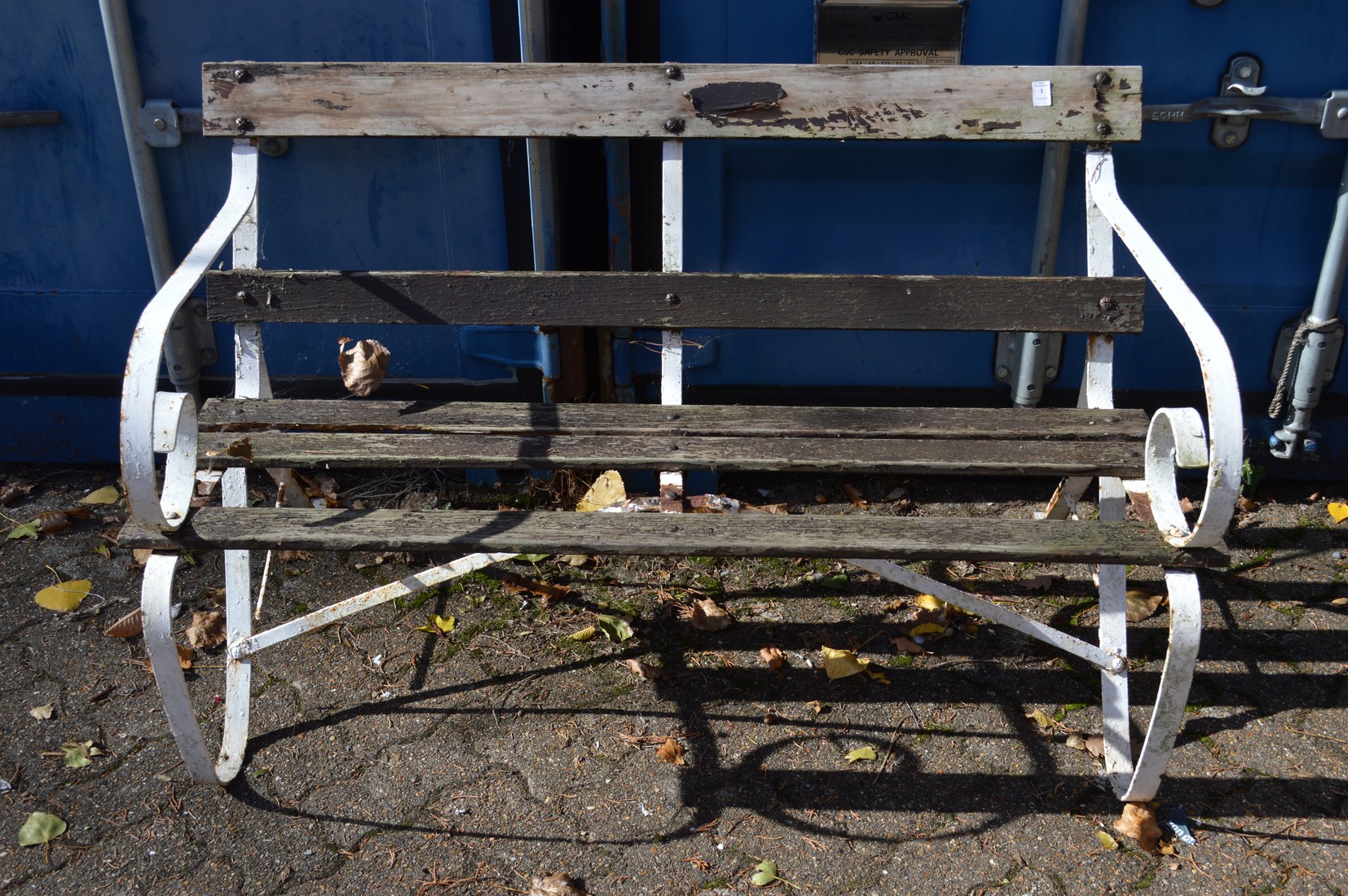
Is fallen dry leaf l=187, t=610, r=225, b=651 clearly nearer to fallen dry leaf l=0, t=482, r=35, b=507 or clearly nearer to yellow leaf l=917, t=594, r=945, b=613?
fallen dry leaf l=0, t=482, r=35, b=507

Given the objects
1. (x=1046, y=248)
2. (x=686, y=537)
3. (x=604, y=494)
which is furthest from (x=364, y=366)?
(x=1046, y=248)

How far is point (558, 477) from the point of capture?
3.33 metres

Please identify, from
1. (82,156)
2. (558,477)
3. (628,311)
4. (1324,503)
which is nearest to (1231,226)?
(1324,503)

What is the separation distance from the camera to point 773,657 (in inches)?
103

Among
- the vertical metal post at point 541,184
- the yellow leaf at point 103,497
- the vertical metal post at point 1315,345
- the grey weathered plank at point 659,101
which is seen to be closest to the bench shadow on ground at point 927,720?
the vertical metal post at point 1315,345

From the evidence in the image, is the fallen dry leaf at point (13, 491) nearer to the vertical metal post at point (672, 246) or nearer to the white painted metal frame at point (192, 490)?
the white painted metal frame at point (192, 490)

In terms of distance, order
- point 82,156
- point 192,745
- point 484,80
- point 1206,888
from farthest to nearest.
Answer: point 82,156, point 484,80, point 192,745, point 1206,888

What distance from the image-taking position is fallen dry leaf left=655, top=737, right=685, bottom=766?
2.32 meters

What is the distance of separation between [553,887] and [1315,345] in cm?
271

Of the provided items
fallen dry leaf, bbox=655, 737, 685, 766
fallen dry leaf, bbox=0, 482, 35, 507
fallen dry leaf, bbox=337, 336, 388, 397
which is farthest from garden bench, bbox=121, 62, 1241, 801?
fallen dry leaf, bbox=0, 482, 35, 507

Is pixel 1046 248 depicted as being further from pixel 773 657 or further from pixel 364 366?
pixel 364 366

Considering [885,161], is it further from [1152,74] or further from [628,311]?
[628,311]

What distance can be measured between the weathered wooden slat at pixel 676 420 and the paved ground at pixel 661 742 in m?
0.67

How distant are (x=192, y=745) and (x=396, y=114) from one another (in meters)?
1.46
